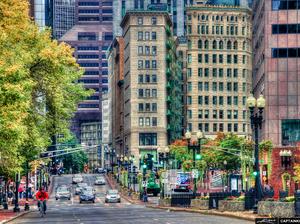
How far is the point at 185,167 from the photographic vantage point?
143250mm

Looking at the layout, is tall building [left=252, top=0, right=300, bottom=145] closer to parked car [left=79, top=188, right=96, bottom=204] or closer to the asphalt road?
parked car [left=79, top=188, right=96, bottom=204]

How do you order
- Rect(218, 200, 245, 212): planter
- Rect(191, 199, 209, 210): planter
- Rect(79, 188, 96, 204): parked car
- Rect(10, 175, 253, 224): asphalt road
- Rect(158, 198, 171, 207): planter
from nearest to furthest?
Rect(10, 175, 253, 224): asphalt road, Rect(218, 200, 245, 212): planter, Rect(191, 199, 209, 210): planter, Rect(158, 198, 171, 207): planter, Rect(79, 188, 96, 204): parked car

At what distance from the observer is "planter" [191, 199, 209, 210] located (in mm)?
65125

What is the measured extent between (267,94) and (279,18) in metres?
9.61

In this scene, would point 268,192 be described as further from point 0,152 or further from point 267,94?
point 267,94

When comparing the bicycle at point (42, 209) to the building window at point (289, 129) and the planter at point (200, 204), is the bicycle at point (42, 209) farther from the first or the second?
the building window at point (289, 129)

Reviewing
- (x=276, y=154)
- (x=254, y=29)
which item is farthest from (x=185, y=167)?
(x=276, y=154)

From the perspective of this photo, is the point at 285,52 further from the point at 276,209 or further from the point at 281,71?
the point at 276,209

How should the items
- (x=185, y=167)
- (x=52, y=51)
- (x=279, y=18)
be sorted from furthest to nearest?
(x=185, y=167), (x=279, y=18), (x=52, y=51)

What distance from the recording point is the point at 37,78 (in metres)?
64.8

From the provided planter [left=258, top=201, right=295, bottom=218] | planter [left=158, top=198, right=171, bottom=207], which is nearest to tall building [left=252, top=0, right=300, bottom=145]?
planter [left=158, top=198, right=171, bottom=207]

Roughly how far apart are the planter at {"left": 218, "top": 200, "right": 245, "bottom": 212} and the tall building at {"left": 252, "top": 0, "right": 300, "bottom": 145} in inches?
2497

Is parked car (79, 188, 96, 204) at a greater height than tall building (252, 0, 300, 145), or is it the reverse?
tall building (252, 0, 300, 145)

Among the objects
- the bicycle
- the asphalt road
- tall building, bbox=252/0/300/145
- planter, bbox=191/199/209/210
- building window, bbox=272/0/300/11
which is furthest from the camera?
tall building, bbox=252/0/300/145
